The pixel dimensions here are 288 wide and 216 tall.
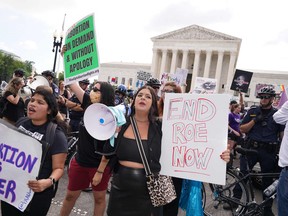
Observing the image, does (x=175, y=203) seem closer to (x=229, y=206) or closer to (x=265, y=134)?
(x=229, y=206)

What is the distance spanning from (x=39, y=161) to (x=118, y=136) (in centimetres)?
69

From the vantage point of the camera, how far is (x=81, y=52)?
125 inches

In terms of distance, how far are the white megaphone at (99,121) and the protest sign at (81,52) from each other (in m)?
0.82

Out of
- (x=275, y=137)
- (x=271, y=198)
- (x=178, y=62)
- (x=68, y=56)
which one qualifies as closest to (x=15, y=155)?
(x=68, y=56)

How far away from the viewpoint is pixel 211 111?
2.36 m

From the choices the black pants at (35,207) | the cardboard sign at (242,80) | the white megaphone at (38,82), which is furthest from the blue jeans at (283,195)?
the cardboard sign at (242,80)

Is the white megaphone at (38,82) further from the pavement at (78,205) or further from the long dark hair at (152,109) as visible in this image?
the long dark hair at (152,109)

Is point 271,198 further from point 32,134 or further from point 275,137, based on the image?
point 32,134

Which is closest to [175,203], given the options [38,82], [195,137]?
[195,137]

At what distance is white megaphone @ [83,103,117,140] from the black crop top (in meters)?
0.15

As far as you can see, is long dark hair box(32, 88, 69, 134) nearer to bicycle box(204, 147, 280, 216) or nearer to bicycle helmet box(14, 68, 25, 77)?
bicycle box(204, 147, 280, 216)

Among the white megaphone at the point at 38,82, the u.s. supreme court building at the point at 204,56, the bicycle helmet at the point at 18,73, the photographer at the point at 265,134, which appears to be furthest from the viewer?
the u.s. supreme court building at the point at 204,56

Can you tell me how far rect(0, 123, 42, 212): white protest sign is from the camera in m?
1.99

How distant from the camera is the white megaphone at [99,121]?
2.34 metres
